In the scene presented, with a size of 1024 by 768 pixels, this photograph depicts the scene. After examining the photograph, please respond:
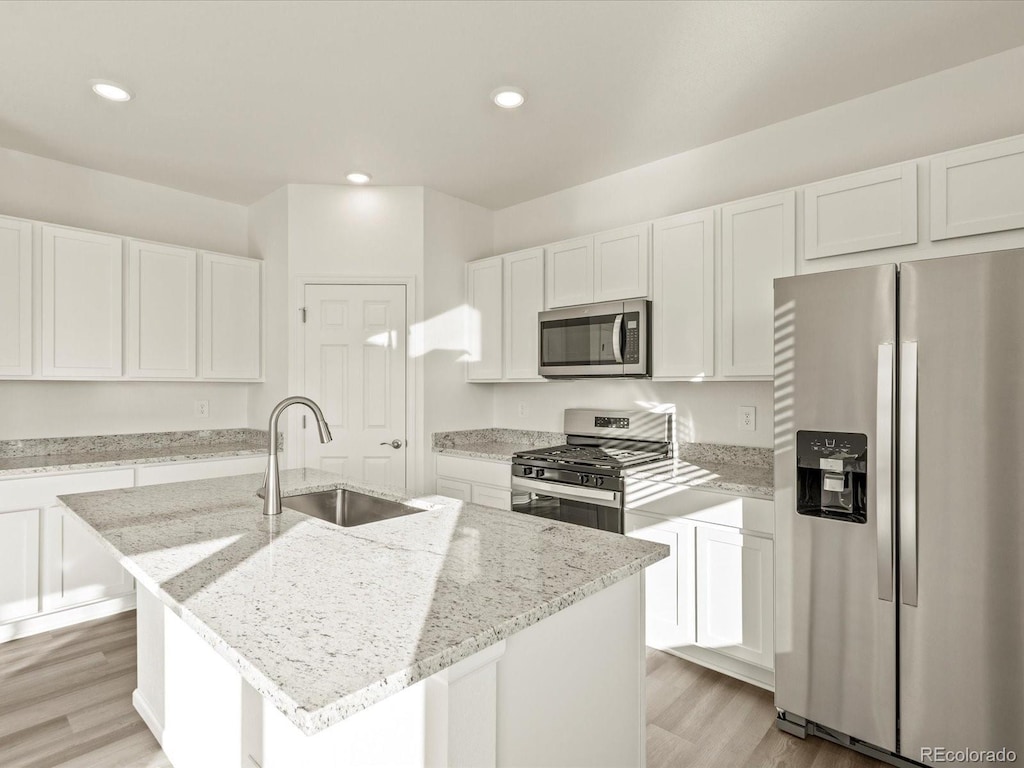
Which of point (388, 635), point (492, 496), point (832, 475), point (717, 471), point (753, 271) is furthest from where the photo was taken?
point (492, 496)

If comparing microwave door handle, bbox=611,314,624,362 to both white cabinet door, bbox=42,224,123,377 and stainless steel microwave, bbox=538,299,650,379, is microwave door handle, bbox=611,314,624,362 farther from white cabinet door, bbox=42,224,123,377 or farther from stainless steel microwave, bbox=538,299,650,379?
white cabinet door, bbox=42,224,123,377

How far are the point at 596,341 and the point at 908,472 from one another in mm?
1726

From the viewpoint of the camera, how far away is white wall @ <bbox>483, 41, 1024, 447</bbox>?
239 cm

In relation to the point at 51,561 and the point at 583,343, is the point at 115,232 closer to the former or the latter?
the point at 51,561

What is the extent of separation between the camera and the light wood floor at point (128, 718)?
203 centimetres

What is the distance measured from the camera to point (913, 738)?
1.89 m

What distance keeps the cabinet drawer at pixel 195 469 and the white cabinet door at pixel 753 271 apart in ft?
9.66

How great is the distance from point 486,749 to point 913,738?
1677 millimetres

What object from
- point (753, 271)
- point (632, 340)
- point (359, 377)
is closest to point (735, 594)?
point (632, 340)

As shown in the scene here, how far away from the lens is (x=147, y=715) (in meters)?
2.15

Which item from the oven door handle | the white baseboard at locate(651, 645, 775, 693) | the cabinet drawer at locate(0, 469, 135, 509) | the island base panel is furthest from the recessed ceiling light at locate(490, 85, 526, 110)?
the cabinet drawer at locate(0, 469, 135, 509)

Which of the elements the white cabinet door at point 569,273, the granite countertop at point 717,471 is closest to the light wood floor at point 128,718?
the granite countertop at point 717,471

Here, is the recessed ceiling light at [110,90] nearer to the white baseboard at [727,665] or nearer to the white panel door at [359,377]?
the white panel door at [359,377]

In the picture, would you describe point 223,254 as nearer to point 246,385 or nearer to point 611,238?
point 246,385
